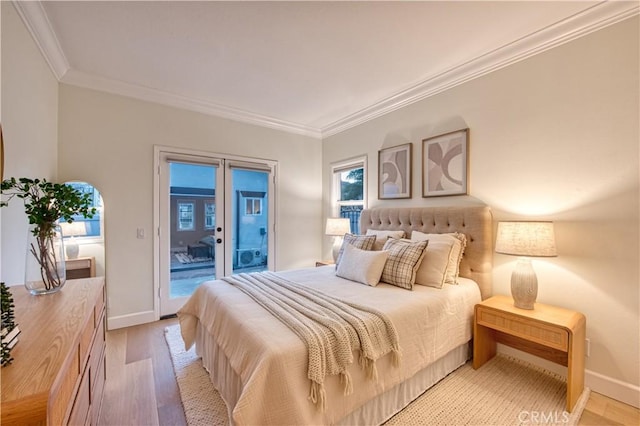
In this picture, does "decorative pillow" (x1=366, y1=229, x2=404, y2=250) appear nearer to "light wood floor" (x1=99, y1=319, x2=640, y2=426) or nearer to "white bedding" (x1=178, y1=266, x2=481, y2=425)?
"white bedding" (x1=178, y1=266, x2=481, y2=425)

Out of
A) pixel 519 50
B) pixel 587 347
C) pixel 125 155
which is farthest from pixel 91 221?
pixel 587 347

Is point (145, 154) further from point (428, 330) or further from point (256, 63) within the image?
point (428, 330)

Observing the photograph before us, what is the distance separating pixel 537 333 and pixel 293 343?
5.69ft

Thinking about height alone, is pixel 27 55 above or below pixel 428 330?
above

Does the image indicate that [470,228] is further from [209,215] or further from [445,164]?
[209,215]

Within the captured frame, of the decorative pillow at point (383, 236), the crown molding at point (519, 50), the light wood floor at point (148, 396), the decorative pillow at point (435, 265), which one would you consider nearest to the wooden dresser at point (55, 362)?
the light wood floor at point (148, 396)

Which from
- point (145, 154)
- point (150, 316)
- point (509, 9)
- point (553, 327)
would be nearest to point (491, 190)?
point (553, 327)

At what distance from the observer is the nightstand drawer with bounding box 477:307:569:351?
1801mm

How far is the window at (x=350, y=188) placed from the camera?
402 cm

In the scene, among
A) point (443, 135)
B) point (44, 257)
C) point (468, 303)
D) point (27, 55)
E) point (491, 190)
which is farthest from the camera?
point (443, 135)

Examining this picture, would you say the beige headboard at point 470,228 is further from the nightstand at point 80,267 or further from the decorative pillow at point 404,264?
the nightstand at point 80,267

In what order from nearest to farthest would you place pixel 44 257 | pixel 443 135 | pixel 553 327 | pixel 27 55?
pixel 44 257 < pixel 553 327 < pixel 27 55 < pixel 443 135

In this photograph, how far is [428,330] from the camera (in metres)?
1.91

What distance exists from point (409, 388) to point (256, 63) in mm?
3026
